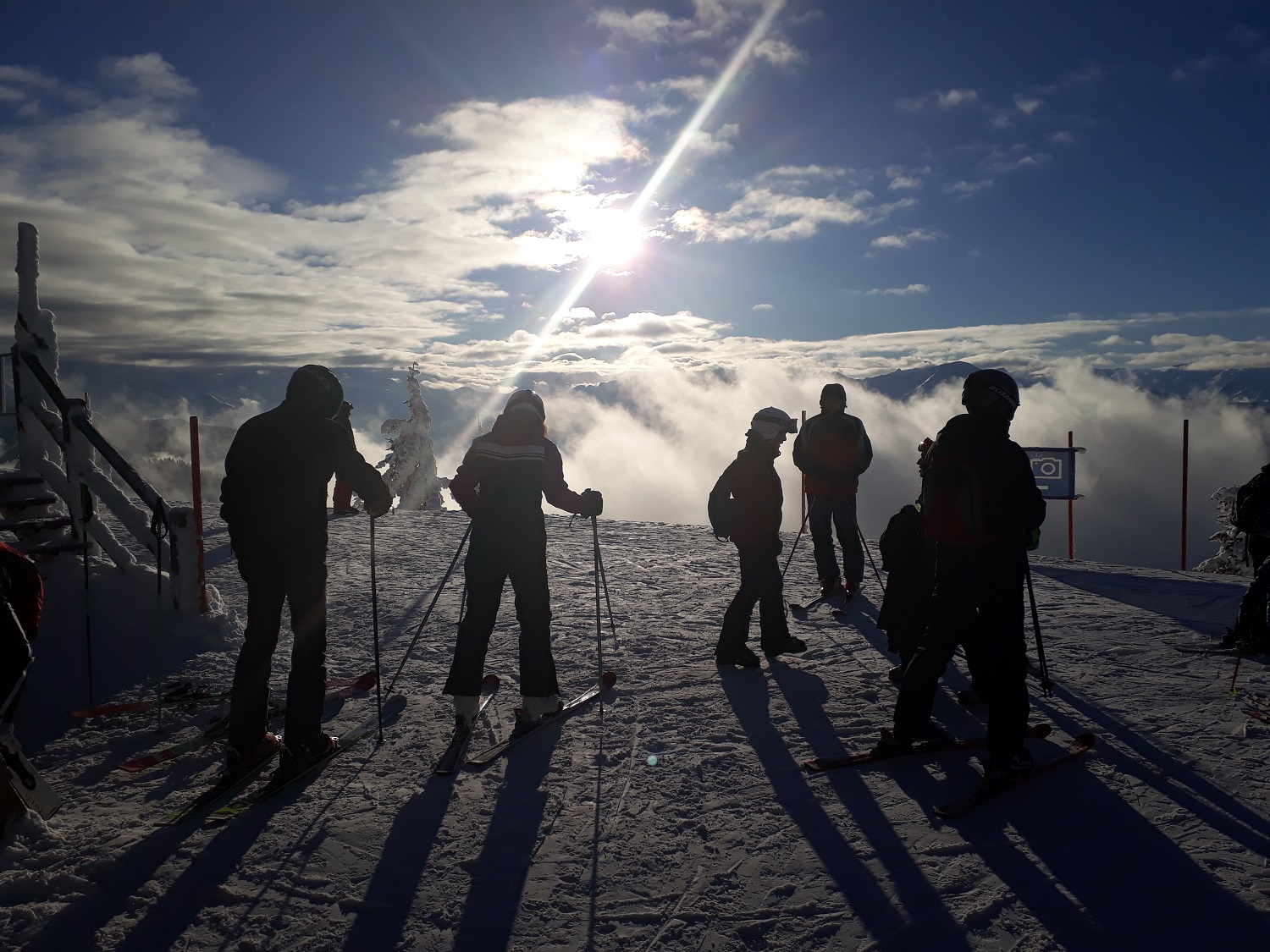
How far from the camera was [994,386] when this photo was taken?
13.5ft

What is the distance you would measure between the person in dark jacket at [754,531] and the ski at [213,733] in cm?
297

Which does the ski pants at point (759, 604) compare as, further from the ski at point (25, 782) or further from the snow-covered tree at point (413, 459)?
the snow-covered tree at point (413, 459)

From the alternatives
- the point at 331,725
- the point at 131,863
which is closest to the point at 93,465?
the point at 331,725

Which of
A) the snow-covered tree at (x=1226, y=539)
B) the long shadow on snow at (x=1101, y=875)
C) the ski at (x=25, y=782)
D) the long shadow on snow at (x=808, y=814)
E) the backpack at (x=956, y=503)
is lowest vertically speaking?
the snow-covered tree at (x=1226, y=539)

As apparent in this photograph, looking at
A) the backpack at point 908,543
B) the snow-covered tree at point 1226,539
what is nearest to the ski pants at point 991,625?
the backpack at point 908,543

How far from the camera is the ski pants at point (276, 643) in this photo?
4.33 m

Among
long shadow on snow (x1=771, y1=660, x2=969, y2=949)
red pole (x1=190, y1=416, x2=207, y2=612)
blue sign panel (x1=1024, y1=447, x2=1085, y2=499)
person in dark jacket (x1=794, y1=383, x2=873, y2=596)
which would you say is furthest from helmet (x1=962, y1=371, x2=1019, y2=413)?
blue sign panel (x1=1024, y1=447, x2=1085, y2=499)

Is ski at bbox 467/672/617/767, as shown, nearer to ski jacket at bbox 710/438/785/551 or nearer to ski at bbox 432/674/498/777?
ski at bbox 432/674/498/777

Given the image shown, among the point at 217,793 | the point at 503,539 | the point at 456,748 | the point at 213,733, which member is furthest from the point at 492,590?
the point at 213,733

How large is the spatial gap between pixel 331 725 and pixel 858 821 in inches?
140

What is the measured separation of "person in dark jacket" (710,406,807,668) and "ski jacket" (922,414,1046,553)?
7.49 ft

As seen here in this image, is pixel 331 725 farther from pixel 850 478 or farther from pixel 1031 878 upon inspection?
pixel 850 478

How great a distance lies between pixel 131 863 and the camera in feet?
Answer: 11.4

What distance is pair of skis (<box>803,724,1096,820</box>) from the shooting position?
3965 mm
